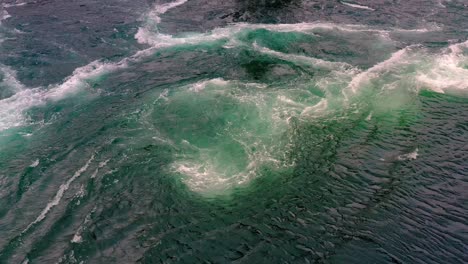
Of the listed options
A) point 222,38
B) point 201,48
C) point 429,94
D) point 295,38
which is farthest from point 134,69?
point 429,94

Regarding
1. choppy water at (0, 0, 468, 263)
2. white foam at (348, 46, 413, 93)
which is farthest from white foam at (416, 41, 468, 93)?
white foam at (348, 46, 413, 93)

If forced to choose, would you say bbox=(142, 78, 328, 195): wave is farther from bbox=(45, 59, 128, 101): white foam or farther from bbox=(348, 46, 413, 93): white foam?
bbox=(45, 59, 128, 101): white foam

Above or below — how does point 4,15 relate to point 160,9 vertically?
below

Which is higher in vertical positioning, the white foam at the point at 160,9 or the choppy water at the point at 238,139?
the white foam at the point at 160,9

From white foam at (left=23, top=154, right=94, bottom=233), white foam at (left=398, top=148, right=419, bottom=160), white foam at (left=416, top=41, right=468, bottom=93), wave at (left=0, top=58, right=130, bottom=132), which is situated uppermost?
white foam at (left=416, top=41, right=468, bottom=93)

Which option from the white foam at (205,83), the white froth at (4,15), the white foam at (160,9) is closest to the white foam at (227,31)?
the white foam at (160,9)

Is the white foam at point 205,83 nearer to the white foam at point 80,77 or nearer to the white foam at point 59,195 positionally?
the white foam at point 80,77

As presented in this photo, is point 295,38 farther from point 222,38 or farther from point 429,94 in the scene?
point 429,94

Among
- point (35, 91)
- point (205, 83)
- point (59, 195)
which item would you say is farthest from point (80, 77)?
point (59, 195)

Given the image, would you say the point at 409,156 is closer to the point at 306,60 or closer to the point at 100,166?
the point at 306,60
